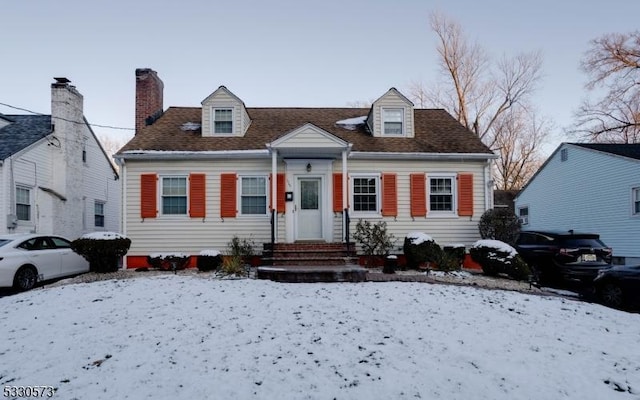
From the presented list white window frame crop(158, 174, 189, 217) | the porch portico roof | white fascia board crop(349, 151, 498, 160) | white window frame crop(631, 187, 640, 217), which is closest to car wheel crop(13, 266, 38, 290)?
white window frame crop(158, 174, 189, 217)

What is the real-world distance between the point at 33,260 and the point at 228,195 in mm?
5357

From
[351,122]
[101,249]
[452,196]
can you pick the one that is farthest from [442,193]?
[101,249]

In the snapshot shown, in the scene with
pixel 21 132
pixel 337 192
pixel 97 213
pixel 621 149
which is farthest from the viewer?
pixel 97 213

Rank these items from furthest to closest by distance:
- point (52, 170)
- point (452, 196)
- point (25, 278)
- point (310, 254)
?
1. point (52, 170)
2. point (452, 196)
3. point (310, 254)
4. point (25, 278)

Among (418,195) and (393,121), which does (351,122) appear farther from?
(418,195)

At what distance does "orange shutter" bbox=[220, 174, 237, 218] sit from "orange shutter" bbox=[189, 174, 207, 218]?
56 centimetres

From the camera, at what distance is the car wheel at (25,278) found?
9.47 meters

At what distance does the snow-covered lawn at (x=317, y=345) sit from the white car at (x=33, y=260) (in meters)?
1.52

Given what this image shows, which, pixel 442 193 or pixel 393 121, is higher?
pixel 393 121

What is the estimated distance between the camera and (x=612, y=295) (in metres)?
8.34

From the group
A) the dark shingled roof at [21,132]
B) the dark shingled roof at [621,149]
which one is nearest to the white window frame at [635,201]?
the dark shingled roof at [621,149]

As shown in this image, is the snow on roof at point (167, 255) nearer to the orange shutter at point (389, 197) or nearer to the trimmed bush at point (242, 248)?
the trimmed bush at point (242, 248)

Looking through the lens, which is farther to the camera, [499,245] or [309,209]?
[309,209]

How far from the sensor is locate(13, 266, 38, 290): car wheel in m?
9.47
